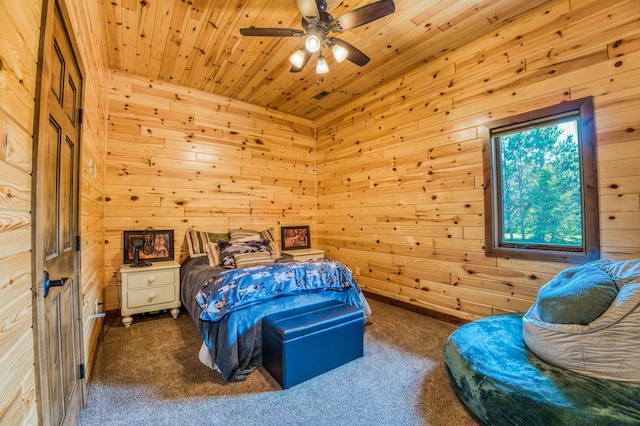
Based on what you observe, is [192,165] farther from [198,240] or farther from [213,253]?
[213,253]

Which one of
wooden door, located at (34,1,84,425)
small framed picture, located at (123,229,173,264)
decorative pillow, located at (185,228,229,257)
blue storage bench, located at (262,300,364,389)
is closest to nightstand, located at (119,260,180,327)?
small framed picture, located at (123,229,173,264)

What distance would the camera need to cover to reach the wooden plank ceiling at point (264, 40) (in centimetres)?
248

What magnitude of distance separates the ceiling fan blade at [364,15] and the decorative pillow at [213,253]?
106 inches

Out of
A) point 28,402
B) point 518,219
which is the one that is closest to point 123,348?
point 28,402

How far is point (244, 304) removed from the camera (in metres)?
2.21

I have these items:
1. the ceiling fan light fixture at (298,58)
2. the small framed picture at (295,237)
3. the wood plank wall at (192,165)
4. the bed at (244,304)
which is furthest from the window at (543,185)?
the wood plank wall at (192,165)

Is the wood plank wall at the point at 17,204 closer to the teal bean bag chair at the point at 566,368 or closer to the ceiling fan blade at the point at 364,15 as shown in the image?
the ceiling fan blade at the point at 364,15

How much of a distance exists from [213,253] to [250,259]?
523 mm

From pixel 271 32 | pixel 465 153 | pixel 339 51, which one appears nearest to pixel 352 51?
pixel 339 51

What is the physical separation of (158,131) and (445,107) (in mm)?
3581

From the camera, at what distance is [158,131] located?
377 centimetres

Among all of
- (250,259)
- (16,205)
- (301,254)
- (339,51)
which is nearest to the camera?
(16,205)

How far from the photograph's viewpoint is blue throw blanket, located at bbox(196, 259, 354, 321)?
2.13 m

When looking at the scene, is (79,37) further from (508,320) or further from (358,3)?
(508,320)
